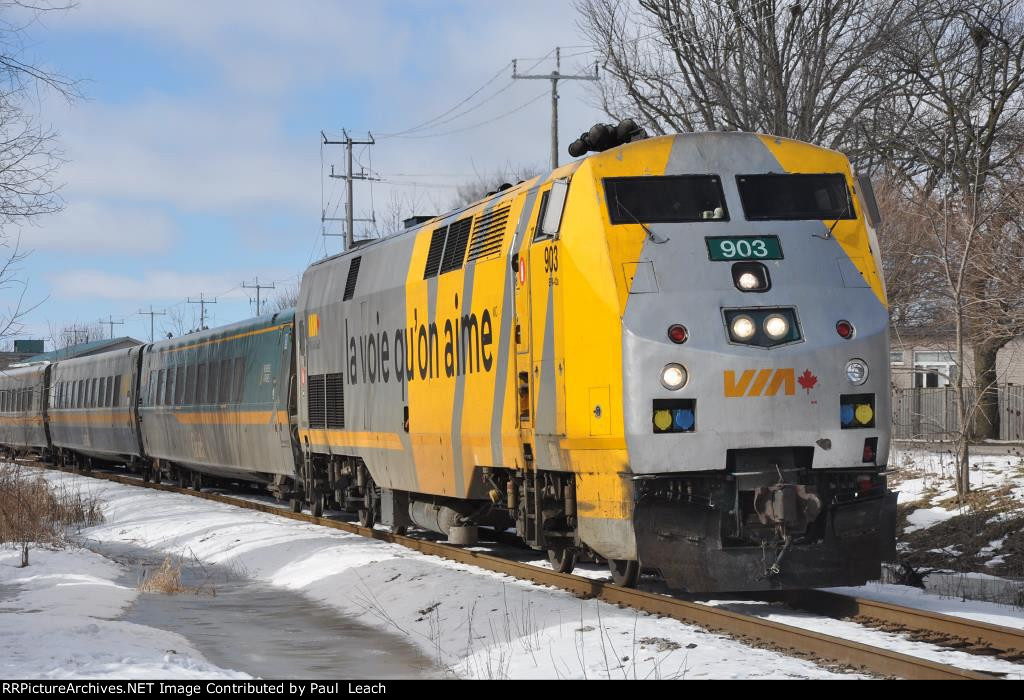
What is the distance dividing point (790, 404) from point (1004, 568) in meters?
6.00

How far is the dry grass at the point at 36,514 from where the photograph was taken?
1698cm


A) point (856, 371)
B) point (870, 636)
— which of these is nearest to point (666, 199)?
point (856, 371)

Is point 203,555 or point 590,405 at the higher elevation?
point 590,405

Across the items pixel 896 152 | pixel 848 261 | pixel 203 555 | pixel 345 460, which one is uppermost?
pixel 896 152

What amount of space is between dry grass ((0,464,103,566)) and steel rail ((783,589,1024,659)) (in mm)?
8420

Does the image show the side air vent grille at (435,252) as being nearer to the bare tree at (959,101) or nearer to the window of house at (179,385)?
the bare tree at (959,101)

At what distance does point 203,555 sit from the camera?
17.3 m

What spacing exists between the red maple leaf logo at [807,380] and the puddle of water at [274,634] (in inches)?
133

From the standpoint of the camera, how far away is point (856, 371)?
32.5 ft

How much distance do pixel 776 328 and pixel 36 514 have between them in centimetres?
1339

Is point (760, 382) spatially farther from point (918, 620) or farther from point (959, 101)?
point (959, 101)

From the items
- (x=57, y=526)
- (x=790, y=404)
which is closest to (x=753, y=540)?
(x=790, y=404)

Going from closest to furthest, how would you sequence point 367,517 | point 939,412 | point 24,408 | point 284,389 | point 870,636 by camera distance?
point 870,636 < point 367,517 < point 284,389 < point 939,412 < point 24,408

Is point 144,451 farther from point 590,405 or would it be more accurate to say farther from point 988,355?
point 590,405
